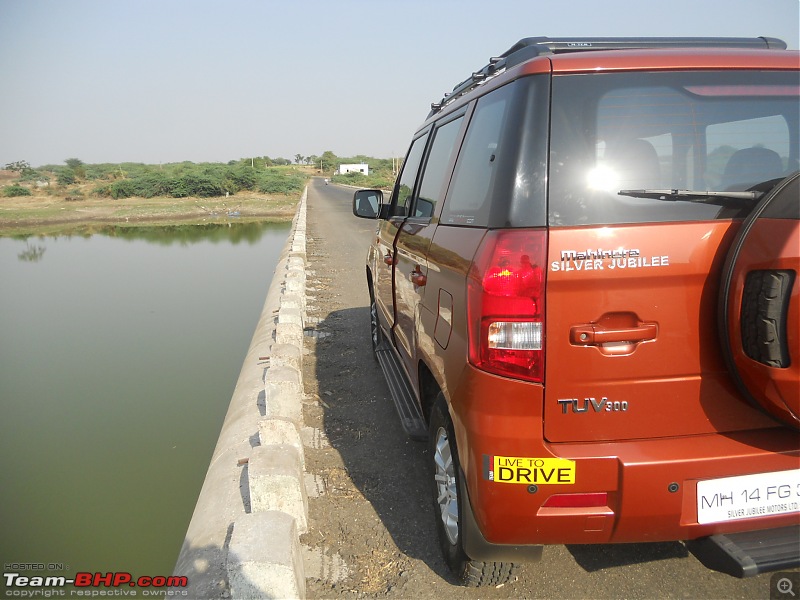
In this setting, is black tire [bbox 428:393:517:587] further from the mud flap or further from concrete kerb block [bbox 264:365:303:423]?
concrete kerb block [bbox 264:365:303:423]

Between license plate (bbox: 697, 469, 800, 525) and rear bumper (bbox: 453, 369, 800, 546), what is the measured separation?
0.02 metres

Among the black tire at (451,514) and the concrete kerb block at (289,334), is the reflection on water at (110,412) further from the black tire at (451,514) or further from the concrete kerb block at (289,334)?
the black tire at (451,514)

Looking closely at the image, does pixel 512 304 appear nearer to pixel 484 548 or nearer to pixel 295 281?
pixel 484 548

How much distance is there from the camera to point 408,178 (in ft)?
14.6

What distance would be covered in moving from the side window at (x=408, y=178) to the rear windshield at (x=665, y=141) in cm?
200

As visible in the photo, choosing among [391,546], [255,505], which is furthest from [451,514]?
[255,505]

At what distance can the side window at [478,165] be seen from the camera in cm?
232

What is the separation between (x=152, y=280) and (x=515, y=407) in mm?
16719

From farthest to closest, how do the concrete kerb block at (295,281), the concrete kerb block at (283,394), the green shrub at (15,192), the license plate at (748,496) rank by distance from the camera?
1. the green shrub at (15,192)
2. the concrete kerb block at (295,281)
3. the concrete kerb block at (283,394)
4. the license plate at (748,496)

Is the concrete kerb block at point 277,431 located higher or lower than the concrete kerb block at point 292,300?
lower

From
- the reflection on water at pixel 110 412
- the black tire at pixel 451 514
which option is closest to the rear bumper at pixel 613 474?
the black tire at pixel 451 514

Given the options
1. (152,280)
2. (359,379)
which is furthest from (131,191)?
(359,379)

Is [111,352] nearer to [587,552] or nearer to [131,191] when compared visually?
[587,552]

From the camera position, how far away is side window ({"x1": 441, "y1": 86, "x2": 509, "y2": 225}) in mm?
2324
